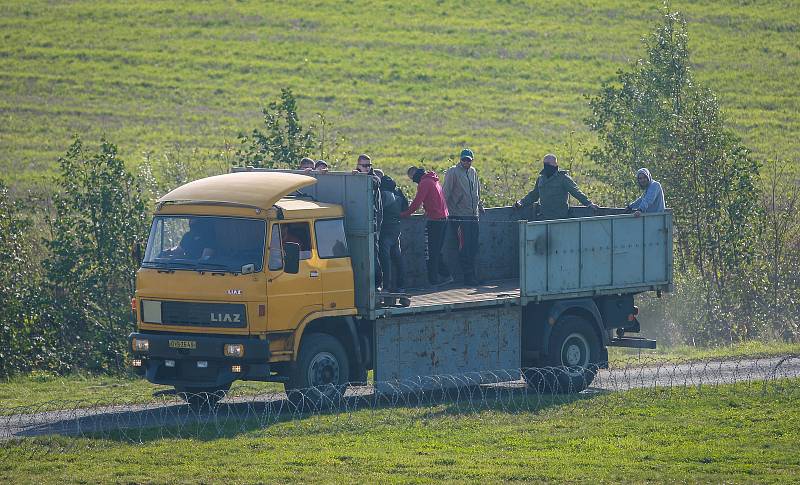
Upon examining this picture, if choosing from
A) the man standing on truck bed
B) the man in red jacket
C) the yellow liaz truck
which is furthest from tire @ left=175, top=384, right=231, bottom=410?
the man standing on truck bed

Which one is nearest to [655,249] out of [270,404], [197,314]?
[270,404]

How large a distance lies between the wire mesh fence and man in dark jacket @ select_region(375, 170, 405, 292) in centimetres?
164

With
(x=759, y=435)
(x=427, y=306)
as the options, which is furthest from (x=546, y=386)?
(x=759, y=435)

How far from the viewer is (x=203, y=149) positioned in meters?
44.0

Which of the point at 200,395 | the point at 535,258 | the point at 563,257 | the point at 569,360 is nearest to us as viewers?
the point at 200,395

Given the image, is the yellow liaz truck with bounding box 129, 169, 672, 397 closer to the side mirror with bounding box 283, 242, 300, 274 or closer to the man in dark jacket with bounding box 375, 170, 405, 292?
the side mirror with bounding box 283, 242, 300, 274

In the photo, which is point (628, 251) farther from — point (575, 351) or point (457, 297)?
point (457, 297)

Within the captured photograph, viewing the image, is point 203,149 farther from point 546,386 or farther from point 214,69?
point 546,386

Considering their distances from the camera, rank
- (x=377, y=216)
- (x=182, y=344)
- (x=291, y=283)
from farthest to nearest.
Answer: (x=377, y=216), (x=291, y=283), (x=182, y=344)

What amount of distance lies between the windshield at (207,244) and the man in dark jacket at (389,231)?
2.39 metres

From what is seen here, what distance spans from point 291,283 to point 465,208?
14.1 ft

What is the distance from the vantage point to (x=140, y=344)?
1762 cm

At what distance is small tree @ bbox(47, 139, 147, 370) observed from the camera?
2317 cm

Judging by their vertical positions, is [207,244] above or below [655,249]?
above
